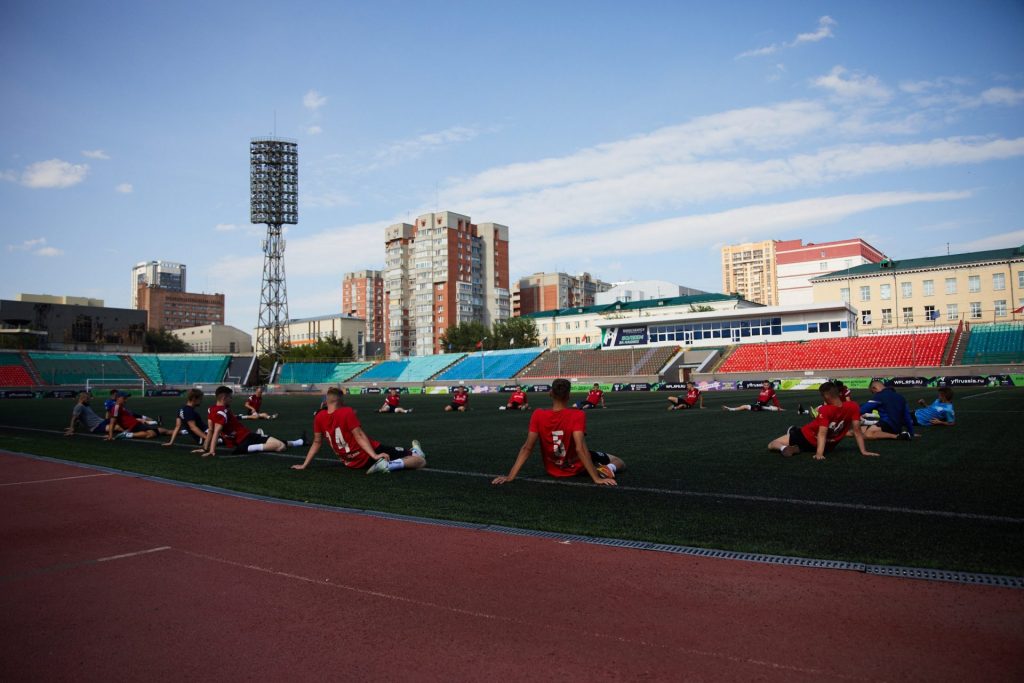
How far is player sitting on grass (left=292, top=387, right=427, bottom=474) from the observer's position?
955cm

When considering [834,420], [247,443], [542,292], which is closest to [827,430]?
[834,420]

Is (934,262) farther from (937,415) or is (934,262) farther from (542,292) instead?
(542,292)

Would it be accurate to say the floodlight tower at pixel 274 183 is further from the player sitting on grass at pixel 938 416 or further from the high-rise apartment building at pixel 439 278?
the player sitting on grass at pixel 938 416

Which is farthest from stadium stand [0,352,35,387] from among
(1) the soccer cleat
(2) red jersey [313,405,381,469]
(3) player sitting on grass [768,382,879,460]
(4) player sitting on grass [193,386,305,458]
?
(3) player sitting on grass [768,382,879,460]

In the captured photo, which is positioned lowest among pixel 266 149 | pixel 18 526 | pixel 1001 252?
pixel 18 526

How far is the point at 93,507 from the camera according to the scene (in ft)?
25.3

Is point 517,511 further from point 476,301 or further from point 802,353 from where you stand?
point 476,301

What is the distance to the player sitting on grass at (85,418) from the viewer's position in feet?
55.4

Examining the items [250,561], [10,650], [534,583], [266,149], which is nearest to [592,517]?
[534,583]

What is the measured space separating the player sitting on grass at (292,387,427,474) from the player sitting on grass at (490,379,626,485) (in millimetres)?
2244

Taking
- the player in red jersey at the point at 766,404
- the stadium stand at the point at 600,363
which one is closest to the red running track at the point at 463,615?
the player in red jersey at the point at 766,404

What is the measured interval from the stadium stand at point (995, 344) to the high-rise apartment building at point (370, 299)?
126064 mm

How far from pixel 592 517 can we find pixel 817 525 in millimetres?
2111

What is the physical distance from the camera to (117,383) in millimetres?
69562
